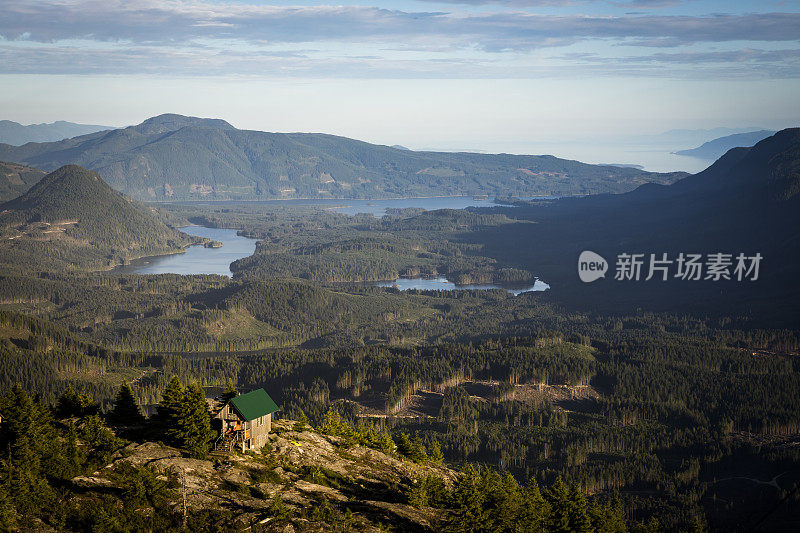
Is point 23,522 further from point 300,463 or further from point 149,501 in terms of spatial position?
point 300,463

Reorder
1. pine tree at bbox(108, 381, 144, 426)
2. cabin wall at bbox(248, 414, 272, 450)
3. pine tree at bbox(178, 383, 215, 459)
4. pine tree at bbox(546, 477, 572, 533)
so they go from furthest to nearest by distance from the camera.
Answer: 1. pine tree at bbox(108, 381, 144, 426)
2. pine tree at bbox(546, 477, 572, 533)
3. cabin wall at bbox(248, 414, 272, 450)
4. pine tree at bbox(178, 383, 215, 459)

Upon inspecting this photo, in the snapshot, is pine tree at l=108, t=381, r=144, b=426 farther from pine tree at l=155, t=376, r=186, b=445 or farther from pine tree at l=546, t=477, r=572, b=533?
pine tree at l=546, t=477, r=572, b=533

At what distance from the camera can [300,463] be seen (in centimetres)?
9000

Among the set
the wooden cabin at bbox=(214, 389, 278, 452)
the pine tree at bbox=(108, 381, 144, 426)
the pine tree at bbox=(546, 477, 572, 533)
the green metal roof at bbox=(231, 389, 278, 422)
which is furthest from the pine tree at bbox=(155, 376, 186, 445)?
the pine tree at bbox=(546, 477, 572, 533)

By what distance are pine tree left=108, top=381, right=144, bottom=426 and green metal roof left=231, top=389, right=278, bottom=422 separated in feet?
53.8

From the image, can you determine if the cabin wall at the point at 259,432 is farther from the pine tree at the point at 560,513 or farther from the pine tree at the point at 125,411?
the pine tree at the point at 560,513

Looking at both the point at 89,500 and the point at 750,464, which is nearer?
the point at 89,500

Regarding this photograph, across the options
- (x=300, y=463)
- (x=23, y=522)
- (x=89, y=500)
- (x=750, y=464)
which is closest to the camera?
(x=23, y=522)


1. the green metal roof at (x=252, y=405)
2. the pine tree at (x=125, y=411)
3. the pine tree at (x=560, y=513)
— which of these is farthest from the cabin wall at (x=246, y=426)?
the pine tree at (x=560, y=513)

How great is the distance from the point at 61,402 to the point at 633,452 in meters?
128

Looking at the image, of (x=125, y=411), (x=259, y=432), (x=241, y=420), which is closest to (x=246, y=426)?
(x=241, y=420)

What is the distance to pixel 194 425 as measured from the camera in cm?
8275

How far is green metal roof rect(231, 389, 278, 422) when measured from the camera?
3312 inches

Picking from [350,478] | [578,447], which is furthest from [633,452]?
[350,478]
